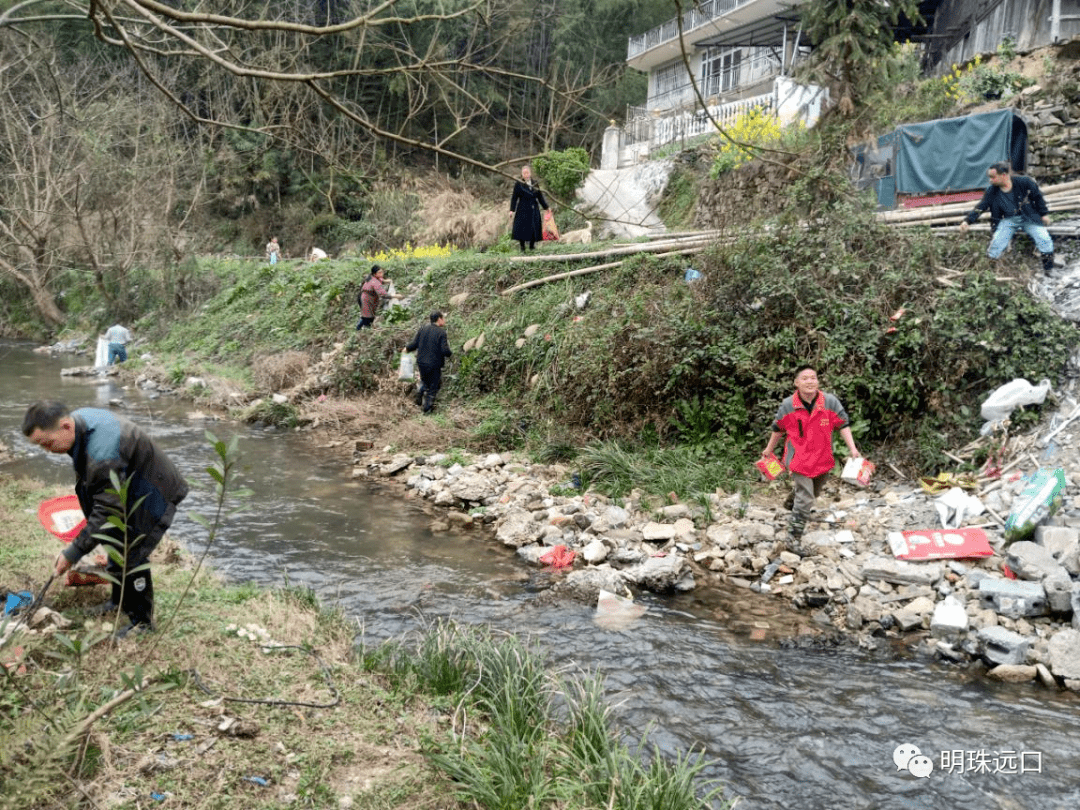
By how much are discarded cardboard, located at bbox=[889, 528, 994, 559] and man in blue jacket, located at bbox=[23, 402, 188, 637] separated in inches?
231

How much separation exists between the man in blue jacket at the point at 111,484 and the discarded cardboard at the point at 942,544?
5864mm

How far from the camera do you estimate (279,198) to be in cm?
3108

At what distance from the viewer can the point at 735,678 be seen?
543 centimetres

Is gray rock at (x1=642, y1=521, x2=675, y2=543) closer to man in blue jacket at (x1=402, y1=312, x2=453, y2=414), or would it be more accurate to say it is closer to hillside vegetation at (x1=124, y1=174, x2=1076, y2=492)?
hillside vegetation at (x1=124, y1=174, x2=1076, y2=492)

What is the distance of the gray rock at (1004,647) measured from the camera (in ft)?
18.1

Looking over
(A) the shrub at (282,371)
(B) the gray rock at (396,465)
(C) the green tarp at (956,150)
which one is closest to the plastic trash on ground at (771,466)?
(B) the gray rock at (396,465)

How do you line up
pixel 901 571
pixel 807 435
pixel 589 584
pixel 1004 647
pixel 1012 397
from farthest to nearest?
pixel 1012 397, pixel 807 435, pixel 589 584, pixel 901 571, pixel 1004 647

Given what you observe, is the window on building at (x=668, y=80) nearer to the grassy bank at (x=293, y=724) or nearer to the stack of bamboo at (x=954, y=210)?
the stack of bamboo at (x=954, y=210)

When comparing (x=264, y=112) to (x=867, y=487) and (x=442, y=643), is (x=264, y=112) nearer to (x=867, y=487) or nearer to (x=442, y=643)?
(x=442, y=643)

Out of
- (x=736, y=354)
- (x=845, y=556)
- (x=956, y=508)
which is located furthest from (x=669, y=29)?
(x=845, y=556)

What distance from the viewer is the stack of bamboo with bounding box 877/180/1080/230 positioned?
34.7 ft

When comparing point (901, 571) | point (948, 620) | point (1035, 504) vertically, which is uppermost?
point (1035, 504)

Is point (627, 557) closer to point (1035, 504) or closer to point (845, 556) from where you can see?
point (845, 556)

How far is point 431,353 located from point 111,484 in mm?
8240
